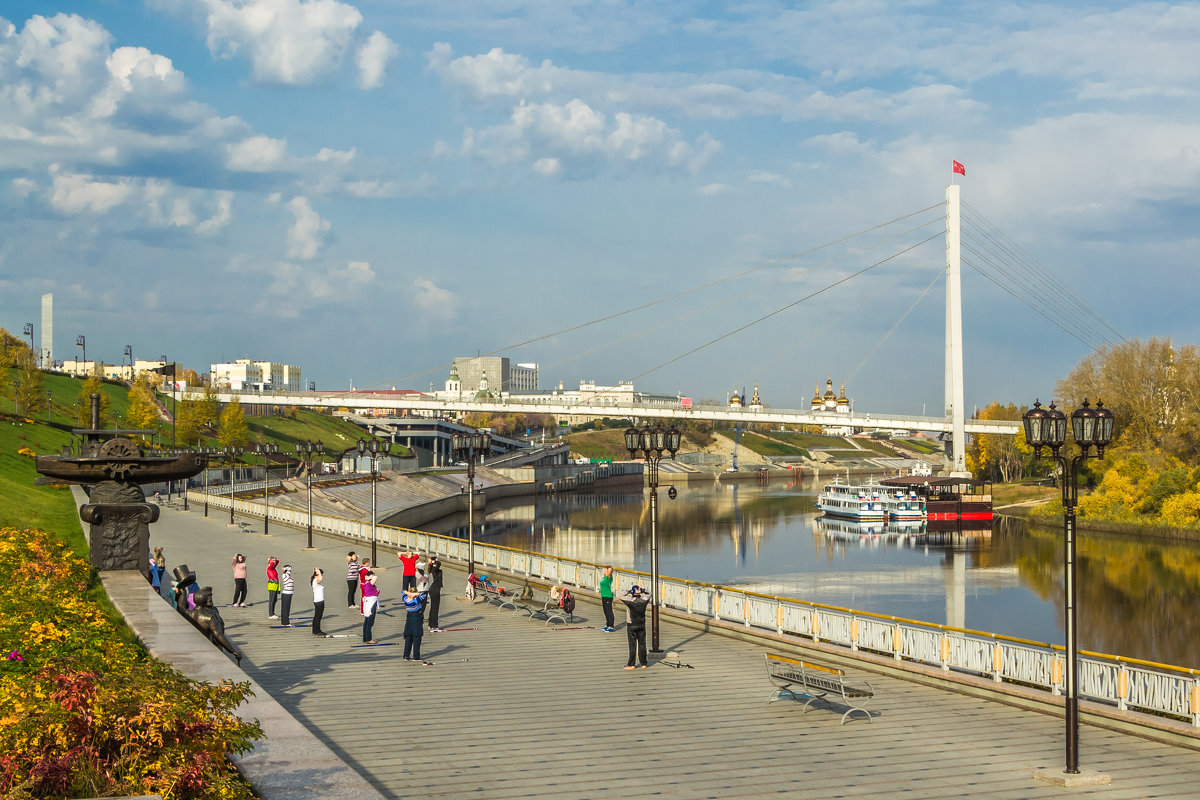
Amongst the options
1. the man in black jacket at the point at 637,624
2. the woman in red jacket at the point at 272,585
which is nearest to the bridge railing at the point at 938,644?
the man in black jacket at the point at 637,624

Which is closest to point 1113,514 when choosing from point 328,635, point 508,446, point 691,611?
point 691,611

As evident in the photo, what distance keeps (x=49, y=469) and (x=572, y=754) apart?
1252 centimetres

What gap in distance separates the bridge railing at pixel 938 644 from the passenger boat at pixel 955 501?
191 ft

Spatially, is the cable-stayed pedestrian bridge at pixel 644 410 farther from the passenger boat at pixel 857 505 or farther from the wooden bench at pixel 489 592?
the wooden bench at pixel 489 592

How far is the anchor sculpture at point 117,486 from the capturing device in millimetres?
18891

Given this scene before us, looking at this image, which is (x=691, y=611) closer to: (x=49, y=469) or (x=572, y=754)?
(x=572, y=754)

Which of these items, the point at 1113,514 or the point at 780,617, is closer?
the point at 780,617

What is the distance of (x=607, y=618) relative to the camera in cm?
1991

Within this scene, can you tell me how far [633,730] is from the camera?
42.0 feet

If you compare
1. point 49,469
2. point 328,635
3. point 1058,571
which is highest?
point 49,469

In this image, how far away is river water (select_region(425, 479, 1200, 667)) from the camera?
36.0 metres

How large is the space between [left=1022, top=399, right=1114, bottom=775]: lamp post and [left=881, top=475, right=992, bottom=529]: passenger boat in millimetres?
66376

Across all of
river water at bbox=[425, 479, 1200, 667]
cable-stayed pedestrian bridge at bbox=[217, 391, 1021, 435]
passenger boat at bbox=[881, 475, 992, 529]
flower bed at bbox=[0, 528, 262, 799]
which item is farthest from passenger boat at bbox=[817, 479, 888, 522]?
flower bed at bbox=[0, 528, 262, 799]

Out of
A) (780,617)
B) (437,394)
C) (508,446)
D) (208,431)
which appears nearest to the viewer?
(780,617)
